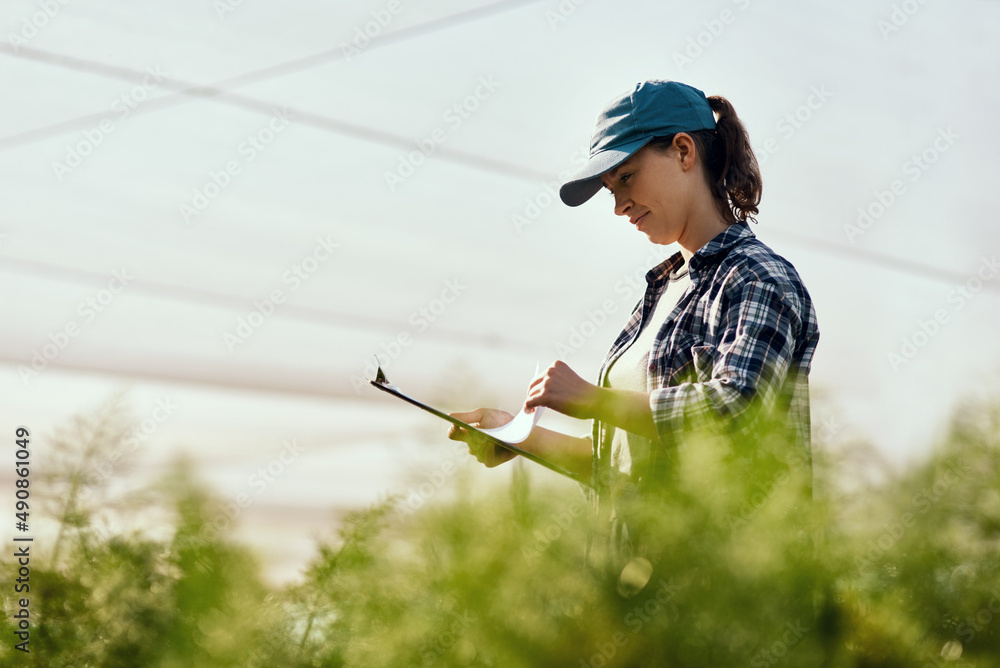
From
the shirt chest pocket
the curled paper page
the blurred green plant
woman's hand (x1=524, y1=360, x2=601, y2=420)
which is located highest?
the blurred green plant

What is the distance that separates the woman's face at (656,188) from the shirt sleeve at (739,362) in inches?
8.7

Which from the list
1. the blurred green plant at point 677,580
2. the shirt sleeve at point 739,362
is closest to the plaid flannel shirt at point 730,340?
the shirt sleeve at point 739,362

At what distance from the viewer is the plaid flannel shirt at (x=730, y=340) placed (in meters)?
0.62

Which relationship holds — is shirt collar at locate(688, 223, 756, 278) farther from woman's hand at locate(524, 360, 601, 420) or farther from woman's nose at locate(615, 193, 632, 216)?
woman's hand at locate(524, 360, 601, 420)

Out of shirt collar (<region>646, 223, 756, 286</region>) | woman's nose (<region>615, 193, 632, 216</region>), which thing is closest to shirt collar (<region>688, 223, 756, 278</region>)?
shirt collar (<region>646, 223, 756, 286</region>)

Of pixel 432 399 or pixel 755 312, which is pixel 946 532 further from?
pixel 755 312

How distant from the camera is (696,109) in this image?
3.22 feet

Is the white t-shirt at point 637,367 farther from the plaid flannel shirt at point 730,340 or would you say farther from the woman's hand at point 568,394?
the woman's hand at point 568,394

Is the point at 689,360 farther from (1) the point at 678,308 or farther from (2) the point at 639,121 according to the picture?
(2) the point at 639,121

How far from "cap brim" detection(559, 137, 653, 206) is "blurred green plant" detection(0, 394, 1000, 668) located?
678mm

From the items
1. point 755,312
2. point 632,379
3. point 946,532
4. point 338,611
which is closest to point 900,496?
point 946,532

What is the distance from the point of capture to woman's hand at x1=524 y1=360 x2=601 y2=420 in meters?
0.68

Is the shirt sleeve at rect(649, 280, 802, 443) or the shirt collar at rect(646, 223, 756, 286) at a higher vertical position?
the shirt sleeve at rect(649, 280, 802, 443)

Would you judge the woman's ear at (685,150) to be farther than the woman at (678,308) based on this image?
Yes
